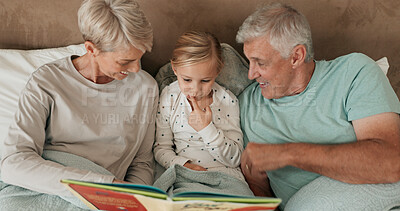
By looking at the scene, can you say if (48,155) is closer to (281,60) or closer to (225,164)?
(225,164)

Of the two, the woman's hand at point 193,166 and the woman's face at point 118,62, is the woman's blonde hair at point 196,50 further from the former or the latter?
the woman's hand at point 193,166

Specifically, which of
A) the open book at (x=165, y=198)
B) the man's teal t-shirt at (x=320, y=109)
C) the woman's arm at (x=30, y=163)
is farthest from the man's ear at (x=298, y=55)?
the woman's arm at (x=30, y=163)

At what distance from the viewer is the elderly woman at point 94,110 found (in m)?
1.36

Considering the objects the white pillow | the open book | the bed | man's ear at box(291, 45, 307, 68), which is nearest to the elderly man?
man's ear at box(291, 45, 307, 68)

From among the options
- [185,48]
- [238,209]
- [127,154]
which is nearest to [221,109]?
[185,48]

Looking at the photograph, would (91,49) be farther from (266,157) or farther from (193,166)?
(266,157)

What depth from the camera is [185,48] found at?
1588 mm

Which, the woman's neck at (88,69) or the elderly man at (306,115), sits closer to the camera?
the elderly man at (306,115)

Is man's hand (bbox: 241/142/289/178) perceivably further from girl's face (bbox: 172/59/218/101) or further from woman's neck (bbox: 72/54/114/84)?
woman's neck (bbox: 72/54/114/84)

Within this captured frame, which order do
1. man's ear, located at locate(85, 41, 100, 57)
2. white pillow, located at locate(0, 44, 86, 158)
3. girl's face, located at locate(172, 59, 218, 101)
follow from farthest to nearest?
1. white pillow, located at locate(0, 44, 86, 158)
2. girl's face, located at locate(172, 59, 218, 101)
3. man's ear, located at locate(85, 41, 100, 57)

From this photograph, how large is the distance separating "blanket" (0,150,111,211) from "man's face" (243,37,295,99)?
2.62 feet

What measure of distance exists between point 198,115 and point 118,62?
0.44 metres

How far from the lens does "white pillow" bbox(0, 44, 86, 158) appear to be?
168 centimetres

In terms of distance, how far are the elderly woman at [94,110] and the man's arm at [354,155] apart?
0.55 meters
